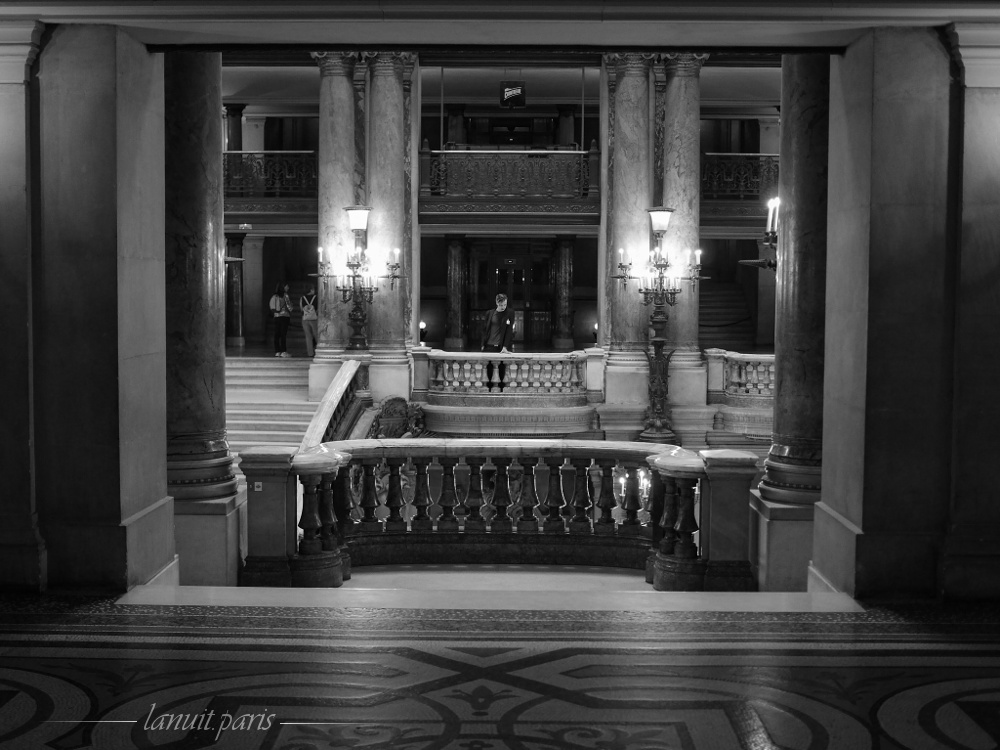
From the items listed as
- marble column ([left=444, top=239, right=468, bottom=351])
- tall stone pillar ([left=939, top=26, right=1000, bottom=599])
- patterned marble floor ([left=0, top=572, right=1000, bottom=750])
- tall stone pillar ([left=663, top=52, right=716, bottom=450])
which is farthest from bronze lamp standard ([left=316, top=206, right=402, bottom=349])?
tall stone pillar ([left=939, top=26, right=1000, bottom=599])

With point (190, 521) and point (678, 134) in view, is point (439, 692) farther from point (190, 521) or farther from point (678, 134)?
point (678, 134)

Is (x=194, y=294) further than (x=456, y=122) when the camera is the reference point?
No

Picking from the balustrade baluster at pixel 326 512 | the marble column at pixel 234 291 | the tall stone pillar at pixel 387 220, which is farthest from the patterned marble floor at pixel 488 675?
the marble column at pixel 234 291

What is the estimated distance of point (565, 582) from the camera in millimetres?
6602

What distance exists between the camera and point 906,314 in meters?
4.71

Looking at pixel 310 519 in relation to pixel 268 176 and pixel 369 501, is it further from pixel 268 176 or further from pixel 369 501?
pixel 268 176

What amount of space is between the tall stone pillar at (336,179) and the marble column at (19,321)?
1184 centimetres

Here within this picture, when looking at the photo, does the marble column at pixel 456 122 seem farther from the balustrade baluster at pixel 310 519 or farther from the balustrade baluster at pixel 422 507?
the balustrade baluster at pixel 310 519

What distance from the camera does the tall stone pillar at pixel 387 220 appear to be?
16641 millimetres

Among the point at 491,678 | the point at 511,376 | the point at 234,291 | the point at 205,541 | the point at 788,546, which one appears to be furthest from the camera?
the point at 234,291

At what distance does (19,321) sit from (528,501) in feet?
11.2

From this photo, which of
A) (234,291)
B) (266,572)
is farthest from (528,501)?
(234,291)

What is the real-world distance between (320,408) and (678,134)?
6979mm

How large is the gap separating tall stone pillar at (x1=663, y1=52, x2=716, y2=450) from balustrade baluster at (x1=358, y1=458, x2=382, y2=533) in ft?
33.9
